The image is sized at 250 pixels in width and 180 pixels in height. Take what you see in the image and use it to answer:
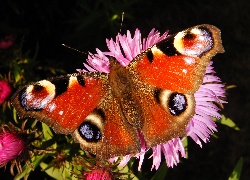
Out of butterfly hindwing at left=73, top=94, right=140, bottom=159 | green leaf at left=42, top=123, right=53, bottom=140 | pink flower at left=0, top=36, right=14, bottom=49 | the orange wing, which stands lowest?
green leaf at left=42, top=123, right=53, bottom=140

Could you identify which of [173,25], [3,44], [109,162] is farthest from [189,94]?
[173,25]

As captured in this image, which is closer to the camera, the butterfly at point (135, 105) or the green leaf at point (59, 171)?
the butterfly at point (135, 105)

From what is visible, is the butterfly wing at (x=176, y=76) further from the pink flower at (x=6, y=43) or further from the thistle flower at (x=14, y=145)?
the pink flower at (x=6, y=43)

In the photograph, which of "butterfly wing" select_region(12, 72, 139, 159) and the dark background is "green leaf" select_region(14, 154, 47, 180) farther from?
the dark background

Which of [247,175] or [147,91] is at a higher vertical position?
[147,91]

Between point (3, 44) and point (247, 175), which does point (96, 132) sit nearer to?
point (3, 44)

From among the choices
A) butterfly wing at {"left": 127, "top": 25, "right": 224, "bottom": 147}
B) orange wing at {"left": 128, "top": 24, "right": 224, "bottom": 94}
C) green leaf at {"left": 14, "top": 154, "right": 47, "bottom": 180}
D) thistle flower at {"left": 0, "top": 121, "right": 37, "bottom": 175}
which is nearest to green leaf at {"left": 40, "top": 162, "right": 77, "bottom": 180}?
green leaf at {"left": 14, "top": 154, "right": 47, "bottom": 180}

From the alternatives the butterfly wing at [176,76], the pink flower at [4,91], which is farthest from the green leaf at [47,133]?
the butterfly wing at [176,76]
